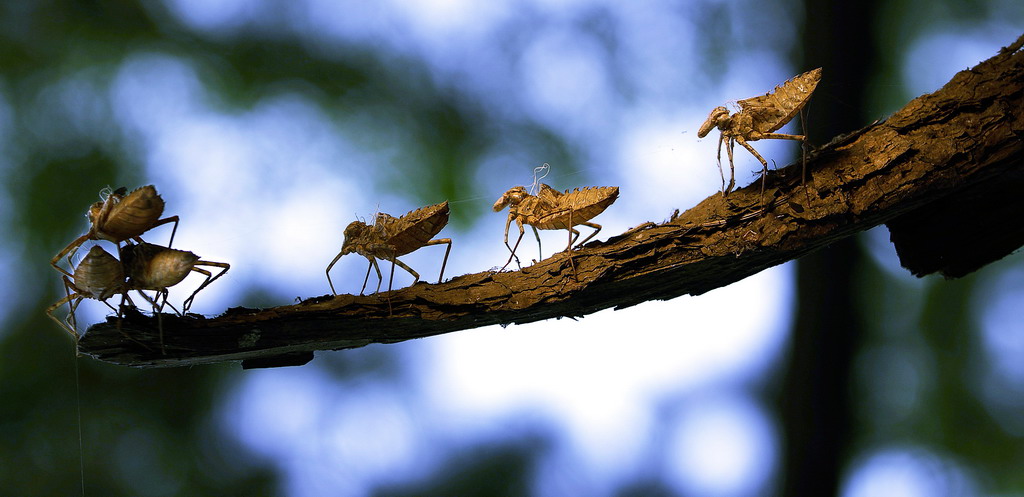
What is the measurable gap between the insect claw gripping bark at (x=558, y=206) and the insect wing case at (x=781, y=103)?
44cm

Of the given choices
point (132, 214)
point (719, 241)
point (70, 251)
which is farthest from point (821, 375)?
point (70, 251)

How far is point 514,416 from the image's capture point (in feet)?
10.8

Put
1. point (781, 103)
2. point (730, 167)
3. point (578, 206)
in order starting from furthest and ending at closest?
point (578, 206)
point (730, 167)
point (781, 103)

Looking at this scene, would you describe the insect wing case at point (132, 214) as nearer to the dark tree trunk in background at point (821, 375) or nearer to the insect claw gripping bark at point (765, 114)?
the insect claw gripping bark at point (765, 114)

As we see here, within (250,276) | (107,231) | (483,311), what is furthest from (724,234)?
(250,276)

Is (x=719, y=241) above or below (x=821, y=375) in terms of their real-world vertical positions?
above

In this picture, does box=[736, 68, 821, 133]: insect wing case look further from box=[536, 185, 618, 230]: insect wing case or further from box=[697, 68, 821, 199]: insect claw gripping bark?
box=[536, 185, 618, 230]: insect wing case

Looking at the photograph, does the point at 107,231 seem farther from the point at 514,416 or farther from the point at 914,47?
the point at 914,47

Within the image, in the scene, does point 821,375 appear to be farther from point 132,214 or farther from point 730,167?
point 132,214

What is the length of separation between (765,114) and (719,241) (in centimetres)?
36

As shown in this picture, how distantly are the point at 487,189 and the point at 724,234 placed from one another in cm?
143

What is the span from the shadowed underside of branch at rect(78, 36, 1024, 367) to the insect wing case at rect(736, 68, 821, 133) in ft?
0.55

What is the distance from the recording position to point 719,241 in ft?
6.15

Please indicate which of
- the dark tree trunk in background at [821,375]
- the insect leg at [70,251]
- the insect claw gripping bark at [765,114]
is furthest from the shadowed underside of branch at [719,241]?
the dark tree trunk in background at [821,375]
